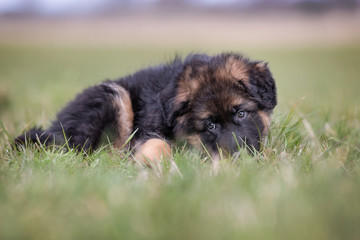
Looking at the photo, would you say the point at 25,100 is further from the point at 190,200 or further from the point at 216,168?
the point at 190,200

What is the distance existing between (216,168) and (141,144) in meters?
1.01

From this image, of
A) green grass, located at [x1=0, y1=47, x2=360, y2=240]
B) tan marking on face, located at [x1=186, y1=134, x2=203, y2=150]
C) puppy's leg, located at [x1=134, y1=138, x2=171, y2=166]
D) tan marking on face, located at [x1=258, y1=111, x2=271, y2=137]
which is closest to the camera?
green grass, located at [x1=0, y1=47, x2=360, y2=240]

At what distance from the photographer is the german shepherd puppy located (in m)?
3.10

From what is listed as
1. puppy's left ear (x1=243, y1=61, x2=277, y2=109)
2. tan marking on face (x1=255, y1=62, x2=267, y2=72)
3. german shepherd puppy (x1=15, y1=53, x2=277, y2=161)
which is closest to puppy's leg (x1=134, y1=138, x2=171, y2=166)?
german shepherd puppy (x1=15, y1=53, x2=277, y2=161)

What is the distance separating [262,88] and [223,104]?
17.1 inches

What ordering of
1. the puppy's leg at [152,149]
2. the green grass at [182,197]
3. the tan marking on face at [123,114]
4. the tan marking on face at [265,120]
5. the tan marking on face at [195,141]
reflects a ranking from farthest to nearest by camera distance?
the tan marking on face at [123,114], the tan marking on face at [265,120], the tan marking on face at [195,141], the puppy's leg at [152,149], the green grass at [182,197]

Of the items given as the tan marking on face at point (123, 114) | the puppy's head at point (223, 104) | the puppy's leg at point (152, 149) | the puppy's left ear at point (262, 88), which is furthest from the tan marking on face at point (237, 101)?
the tan marking on face at point (123, 114)

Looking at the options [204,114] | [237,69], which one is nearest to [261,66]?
[237,69]

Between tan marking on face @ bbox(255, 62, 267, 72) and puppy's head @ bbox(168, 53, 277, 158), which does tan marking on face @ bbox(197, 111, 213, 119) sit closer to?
puppy's head @ bbox(168, 53, 277, 158)

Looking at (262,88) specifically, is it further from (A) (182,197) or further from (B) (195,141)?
(A) (182,197)

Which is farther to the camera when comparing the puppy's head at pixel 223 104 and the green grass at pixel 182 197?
the puppy's head at pixel 223 104

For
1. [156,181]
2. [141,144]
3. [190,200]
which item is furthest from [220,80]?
[190,200]

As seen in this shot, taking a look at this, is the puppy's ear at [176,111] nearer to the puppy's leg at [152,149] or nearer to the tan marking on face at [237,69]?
the puppy's leg at [152,149]

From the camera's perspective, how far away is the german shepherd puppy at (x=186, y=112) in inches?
122
